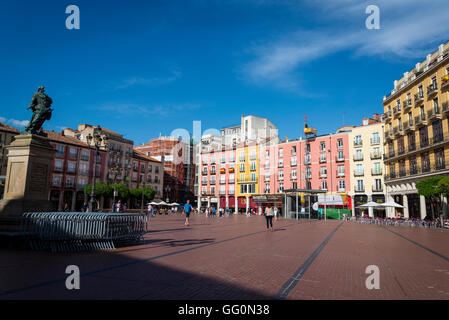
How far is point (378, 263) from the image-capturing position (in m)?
7.89

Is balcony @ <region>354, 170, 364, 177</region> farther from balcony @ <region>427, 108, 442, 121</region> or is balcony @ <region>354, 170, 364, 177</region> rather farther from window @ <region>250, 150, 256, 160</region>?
window @ <region>250, 150, 256, 160</region>

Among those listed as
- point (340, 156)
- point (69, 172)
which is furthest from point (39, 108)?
point (340, 156)

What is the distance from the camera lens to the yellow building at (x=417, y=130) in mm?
30969

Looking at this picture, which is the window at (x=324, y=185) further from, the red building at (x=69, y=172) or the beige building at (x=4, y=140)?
the beige building at (x=4, y=140)

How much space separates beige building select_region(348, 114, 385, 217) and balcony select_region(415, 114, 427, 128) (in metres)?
11.6

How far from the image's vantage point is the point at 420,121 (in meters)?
33.7

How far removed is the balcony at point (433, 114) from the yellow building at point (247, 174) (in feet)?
Result: 112

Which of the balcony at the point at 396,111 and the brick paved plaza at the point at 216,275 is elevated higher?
the balcony at the point at 396,111

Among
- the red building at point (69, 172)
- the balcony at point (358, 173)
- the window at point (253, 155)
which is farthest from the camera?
the window at point (253, 155)

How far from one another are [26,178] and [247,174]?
182ft

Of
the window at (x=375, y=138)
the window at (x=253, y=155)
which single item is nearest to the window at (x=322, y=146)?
the window at (x=375, y=138)
